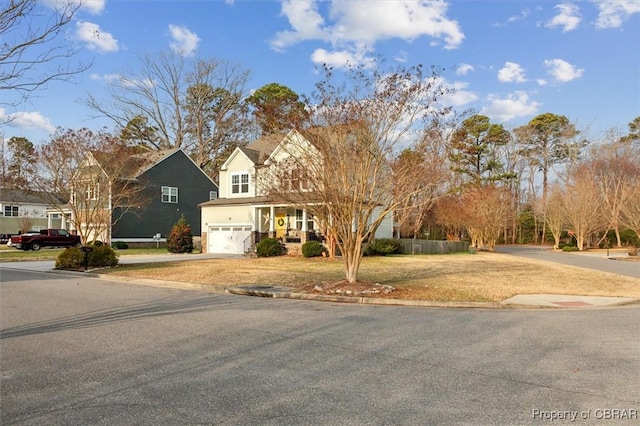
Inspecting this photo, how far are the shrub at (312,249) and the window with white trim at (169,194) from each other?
19.4 m

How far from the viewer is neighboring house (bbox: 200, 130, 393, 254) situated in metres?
31.1

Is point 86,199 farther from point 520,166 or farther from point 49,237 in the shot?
point 520,166

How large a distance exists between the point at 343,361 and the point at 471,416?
2.15m

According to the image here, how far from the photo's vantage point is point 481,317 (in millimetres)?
9805

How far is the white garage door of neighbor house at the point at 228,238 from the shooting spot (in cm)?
3281

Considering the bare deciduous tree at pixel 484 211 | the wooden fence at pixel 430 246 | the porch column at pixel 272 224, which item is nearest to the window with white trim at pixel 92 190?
the porch column at pixel 272 224

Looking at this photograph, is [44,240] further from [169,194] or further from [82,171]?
[82,171]

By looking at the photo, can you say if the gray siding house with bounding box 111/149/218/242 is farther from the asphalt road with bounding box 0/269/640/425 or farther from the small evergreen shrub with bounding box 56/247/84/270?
the asphalt road with bounding box 0/269/640/425

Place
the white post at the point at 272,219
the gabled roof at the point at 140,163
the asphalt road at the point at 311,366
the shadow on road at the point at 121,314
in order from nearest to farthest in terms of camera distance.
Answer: the asphalt road at the point at 311,366
the shadow on road at the point at 121,314
the white post at the point at 272,219
the gabled roof at the point at 140,163

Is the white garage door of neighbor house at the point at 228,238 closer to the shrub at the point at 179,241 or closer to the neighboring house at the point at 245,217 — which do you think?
the neighboring house at the point at 245,217

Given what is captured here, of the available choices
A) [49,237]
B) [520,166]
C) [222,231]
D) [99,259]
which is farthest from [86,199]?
[520,166]

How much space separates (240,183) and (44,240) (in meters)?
16.2

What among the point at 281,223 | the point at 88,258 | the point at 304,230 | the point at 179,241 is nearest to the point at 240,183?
the point at 281,223

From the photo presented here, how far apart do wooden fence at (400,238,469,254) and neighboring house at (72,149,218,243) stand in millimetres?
20111
